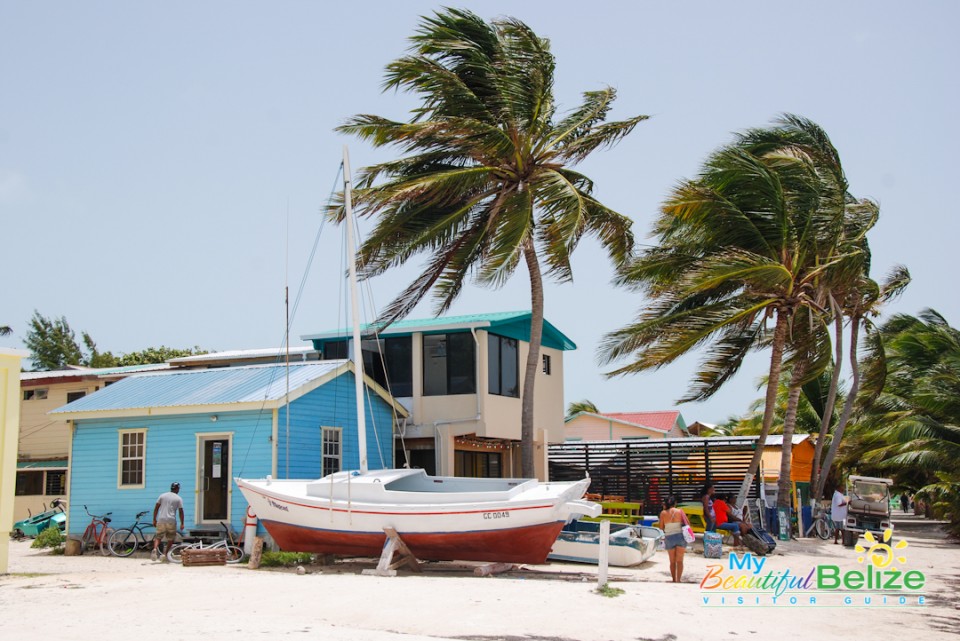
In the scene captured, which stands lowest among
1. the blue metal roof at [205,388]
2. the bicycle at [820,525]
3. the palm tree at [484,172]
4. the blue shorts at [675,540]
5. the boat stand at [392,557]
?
the bicycle at [820,525]

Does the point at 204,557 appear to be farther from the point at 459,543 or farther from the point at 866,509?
the point at 866,509

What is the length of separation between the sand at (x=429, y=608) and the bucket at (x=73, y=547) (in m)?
3.37

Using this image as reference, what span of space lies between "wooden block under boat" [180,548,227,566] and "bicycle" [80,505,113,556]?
3.27m

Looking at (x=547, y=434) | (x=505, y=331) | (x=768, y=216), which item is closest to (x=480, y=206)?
(x=505, y=331)

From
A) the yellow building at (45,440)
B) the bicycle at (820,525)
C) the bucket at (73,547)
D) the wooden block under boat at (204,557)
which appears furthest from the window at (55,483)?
the bicycle at (820,525)

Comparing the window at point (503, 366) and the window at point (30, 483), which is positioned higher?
the window at point (503, 366)

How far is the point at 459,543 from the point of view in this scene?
613 inches

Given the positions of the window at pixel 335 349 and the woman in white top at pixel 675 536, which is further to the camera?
the window at pixel 335 349

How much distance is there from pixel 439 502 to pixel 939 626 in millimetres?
7643

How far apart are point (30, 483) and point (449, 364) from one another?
15.7 metres

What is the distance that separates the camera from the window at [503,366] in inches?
956

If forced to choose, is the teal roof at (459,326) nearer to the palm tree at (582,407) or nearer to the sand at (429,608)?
the sand at (429,608)

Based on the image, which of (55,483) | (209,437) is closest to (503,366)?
(209,437)

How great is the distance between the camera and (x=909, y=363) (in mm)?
30406
